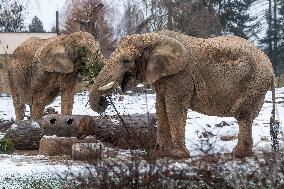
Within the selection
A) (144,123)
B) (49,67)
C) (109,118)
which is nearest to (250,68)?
(144,123)

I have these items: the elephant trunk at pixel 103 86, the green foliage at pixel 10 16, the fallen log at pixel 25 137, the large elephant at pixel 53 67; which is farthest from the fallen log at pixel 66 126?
the green foliage at pixel 10 16

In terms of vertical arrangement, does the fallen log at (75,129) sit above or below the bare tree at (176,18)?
below

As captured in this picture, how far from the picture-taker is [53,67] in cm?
1475

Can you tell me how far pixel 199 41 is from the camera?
11.2 metres

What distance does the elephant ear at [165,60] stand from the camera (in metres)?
10.7

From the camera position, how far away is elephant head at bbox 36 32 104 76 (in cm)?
1470

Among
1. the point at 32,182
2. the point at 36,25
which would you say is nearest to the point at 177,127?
the point at 32,182

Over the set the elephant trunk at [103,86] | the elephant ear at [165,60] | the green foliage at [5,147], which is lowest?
the green foliage at [5,147]

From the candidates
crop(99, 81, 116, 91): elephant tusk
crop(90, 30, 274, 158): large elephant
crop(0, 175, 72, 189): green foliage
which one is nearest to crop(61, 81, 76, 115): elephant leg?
crop(90, 30, 274, 158): large elephant

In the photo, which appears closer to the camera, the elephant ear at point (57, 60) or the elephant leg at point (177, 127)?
the elephant leg at point (177, 127)

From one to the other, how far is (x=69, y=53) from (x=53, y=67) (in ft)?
1.58

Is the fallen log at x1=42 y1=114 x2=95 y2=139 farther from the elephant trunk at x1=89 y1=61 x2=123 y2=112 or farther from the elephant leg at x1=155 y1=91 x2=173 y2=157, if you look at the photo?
the elephant leg at x1=155 y1=91 x2=173 y2=157

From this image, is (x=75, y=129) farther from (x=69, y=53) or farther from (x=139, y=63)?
(x=69, y=53)

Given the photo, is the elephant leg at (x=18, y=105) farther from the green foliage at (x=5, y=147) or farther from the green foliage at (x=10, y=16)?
the green foliage at (x=10, y=16)
